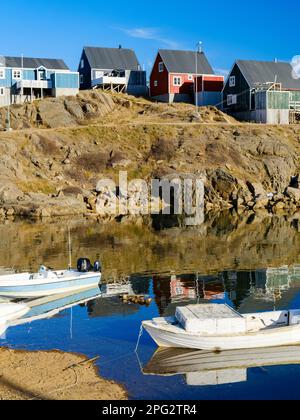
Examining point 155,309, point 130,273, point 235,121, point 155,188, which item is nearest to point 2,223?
point 155,188

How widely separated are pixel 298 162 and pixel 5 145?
168 ft

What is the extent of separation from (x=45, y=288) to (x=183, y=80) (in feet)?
278

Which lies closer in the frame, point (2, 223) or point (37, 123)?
point (2, 223)

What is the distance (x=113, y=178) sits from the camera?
94.6 metres

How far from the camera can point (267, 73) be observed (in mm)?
114188

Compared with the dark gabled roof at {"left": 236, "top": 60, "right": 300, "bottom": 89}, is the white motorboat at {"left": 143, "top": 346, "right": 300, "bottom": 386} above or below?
below

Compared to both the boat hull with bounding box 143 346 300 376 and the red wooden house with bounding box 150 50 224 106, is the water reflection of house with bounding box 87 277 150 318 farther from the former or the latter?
the red wooden house with bounding box 150 50 224 106

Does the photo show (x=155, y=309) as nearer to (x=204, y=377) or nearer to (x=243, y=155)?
(x=204, y=377)

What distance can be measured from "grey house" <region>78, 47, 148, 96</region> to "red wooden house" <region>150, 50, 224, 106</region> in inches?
154

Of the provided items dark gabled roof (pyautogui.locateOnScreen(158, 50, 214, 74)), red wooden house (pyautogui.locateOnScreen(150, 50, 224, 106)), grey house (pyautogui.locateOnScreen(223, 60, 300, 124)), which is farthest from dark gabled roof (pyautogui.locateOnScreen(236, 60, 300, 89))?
dark gabled roof (pyautogui.locateOnScreen(158, 50, 214, 74))

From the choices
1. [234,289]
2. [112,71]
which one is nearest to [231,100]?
[112,71]

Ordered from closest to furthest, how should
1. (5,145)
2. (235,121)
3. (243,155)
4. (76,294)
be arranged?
(76,294), (5,145), (243,155), (235,121)

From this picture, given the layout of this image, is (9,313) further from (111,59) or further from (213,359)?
(111,59)

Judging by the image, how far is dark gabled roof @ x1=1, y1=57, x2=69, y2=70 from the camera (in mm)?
113188
